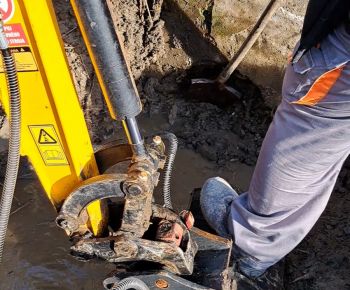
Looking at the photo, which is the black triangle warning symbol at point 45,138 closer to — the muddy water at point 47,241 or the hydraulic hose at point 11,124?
the hydraulic hose at point 11,124

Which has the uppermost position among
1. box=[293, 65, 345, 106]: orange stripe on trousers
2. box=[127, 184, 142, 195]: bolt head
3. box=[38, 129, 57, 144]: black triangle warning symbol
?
box=[38, 129, 57, 144]: black triangle warning symbol

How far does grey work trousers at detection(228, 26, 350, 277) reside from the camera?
1.40 metres

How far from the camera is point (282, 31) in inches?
103

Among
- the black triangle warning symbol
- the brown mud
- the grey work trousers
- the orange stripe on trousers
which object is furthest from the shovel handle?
the black triangle warning symbol

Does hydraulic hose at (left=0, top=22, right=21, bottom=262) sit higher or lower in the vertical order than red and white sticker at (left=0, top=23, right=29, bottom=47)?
lower

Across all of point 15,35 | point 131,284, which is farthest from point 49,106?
point 131,284

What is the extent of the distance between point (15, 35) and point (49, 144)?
337 mm

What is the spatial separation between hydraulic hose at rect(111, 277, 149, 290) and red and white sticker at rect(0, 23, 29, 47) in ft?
2.49

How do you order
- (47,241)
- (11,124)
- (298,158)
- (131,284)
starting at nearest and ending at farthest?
(11,124)
(131,284)
(298,158)
(47,241)

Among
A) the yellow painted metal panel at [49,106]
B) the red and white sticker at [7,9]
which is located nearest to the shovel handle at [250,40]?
the yellow painted metal panel at [49,106]

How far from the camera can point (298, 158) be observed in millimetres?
1622

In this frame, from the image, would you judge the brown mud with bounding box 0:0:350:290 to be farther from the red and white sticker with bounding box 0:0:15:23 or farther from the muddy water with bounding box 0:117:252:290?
the red and white sticker with bounding box 0:0:15:23

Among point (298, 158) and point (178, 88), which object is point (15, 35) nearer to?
point (298, 158)

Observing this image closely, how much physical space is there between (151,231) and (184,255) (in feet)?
0.43
